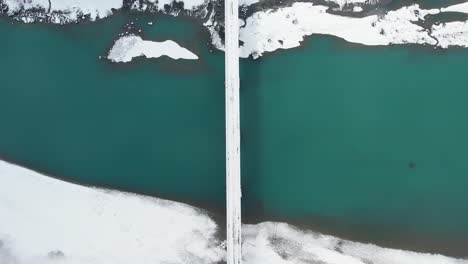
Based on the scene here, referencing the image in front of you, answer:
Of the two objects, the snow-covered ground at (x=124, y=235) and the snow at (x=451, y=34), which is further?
the snow-covered ground at (x=124, y=235)

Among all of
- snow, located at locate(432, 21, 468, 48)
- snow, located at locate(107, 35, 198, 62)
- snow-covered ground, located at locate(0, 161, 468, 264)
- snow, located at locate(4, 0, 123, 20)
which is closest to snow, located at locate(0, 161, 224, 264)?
snow-covered ground, located at locate(0, 161, 468, 264)

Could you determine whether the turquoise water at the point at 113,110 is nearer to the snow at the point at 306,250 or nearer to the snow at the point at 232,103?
the snow at the point at 232,103

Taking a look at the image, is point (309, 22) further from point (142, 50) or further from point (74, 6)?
point (74, 6)

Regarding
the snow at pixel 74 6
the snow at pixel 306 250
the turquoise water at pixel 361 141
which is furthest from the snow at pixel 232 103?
the snow at pixel 74 6

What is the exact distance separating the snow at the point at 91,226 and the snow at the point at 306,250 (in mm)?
135

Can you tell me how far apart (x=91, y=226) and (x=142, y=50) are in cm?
70

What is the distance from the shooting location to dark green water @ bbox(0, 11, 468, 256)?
1.58 m

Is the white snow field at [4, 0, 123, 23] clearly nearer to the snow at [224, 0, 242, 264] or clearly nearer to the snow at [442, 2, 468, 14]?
the snow at [224, 0, 242, 264]

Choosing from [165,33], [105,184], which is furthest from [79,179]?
[165,33]

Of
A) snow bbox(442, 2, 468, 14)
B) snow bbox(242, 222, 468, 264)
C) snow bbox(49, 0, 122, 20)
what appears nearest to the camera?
snow bbox(442, 2, 468, 14)

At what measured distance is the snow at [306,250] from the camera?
1.63 metres

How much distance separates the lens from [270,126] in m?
1.65

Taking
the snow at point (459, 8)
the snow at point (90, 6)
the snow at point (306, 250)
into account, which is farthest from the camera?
the snow at point (90, 6)

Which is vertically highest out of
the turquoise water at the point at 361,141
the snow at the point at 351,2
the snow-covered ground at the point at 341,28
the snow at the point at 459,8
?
the snow at the point at 351,2
